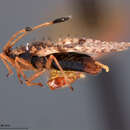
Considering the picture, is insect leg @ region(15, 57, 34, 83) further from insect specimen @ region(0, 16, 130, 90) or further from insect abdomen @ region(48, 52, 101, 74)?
insect abdomen @ region(48, 52, 101, 74)

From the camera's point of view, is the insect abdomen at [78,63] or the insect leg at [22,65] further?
the insect leg at [22,65]

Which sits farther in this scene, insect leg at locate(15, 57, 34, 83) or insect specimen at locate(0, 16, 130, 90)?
insect leg at locate(15, 57, 34, 83)

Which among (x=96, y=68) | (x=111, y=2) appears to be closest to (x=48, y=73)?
(x=96, y=68)

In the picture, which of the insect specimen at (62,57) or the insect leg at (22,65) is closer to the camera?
the insect specimen at (62,57)

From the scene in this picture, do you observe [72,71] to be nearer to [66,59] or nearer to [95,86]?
[66,59]

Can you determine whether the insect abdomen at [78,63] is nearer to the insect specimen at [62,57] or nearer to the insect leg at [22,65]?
the insect specimen at [62,57]

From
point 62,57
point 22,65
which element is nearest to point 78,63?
point 62,57

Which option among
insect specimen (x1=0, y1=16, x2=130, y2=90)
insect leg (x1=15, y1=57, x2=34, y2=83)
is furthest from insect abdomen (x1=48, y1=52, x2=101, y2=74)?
insect leg (x1=15, y1=57, x2=34, y2=83)

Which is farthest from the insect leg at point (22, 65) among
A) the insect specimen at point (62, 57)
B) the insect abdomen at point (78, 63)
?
the insect abdomen at point (78, 63)
